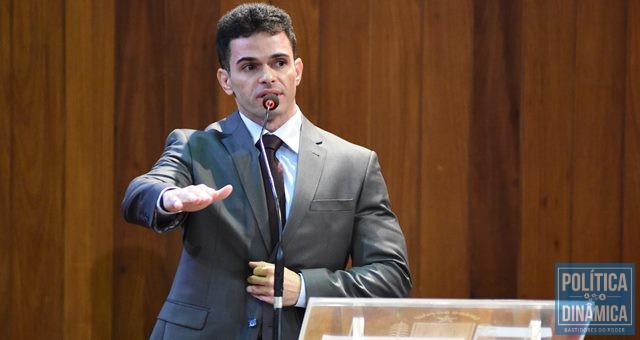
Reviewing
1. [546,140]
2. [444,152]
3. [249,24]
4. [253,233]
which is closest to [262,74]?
[249,24]

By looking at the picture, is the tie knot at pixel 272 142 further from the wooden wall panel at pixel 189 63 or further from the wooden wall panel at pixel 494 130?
the wooden wall panel at pixel 494 130

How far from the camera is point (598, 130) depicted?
10.7 feet

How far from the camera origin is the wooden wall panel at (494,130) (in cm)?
324

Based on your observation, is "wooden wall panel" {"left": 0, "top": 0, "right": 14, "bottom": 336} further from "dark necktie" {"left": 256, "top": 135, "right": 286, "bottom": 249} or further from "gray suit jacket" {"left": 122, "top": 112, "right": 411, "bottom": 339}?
"dark necktie" {"left": 256, "top": 135, "right": 286, "bottom": 249}

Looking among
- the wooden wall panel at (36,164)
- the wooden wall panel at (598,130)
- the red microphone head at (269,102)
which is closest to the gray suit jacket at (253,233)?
the red microphone head at (269,102)

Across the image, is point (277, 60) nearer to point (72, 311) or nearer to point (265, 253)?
point (265, 253)

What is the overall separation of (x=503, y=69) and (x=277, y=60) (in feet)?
3.40

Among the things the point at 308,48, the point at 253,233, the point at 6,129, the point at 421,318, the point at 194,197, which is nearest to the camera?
the point at 421,318

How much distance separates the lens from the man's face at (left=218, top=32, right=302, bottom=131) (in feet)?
8.08

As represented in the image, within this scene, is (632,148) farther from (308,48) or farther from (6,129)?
(6,129)

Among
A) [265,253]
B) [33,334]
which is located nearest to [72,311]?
[33,334]

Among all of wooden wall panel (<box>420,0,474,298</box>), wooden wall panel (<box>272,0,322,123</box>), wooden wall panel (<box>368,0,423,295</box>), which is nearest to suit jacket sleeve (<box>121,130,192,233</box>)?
wooden wall panel (<box>272,0,322,123</box>)

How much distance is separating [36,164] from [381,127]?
3.61 feet

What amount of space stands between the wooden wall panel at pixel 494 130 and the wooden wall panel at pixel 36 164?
1.33 metres
